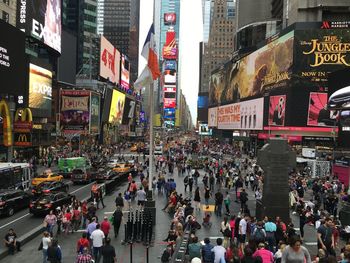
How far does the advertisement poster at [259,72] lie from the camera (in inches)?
3039

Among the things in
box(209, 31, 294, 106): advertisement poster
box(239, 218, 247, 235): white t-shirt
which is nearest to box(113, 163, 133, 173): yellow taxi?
box(239, 218, 247, 235): white t-shirt

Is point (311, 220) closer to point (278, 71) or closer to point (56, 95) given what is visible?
point (278, 71)

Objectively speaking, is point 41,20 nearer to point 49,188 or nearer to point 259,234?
point 49,188

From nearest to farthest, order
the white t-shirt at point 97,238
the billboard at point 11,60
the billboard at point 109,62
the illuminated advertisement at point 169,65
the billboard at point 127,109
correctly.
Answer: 1. the white t-shirt at point 97,238
2. the billboard at point 11,60
3. the billboard at point 109,62
4. the billboard at point 127,109
5. the illuminated advertisement at point 169,65

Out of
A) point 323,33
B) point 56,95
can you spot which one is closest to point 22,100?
point 56,95

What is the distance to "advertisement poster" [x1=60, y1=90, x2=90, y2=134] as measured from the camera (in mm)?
82500

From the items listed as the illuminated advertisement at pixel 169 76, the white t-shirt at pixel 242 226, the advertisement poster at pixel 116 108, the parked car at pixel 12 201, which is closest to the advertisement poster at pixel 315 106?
the advertisement poster at pixel 116 108

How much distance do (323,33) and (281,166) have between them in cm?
5781

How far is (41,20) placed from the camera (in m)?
62.4

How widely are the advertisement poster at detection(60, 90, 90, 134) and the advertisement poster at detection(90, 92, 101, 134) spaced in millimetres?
1940

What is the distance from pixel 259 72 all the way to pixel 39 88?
47.5 metres

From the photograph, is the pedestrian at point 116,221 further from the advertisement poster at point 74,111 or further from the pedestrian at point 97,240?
the advertisement poster at point 74,111

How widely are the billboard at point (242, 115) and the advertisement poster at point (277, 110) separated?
7095mm

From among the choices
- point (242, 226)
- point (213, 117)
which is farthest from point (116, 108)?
point (242, 226)
